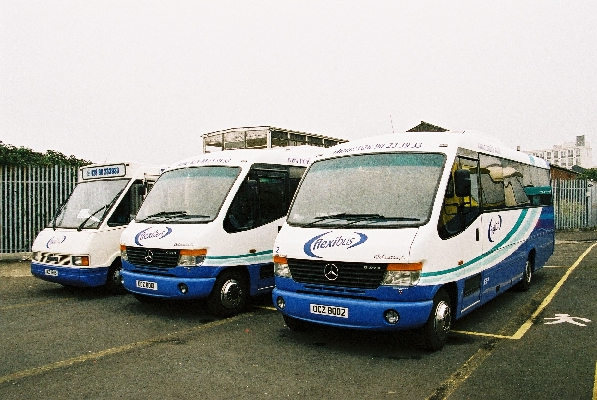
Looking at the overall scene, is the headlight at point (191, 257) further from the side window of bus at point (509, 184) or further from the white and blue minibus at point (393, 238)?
Answer: the side window of bus at point (509, 184)

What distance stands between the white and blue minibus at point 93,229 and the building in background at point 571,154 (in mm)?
133420

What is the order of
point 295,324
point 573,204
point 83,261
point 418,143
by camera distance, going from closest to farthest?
point 418,143 → point 295,324 → point 83,261 → point 573,204

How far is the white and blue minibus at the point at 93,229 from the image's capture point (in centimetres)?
941

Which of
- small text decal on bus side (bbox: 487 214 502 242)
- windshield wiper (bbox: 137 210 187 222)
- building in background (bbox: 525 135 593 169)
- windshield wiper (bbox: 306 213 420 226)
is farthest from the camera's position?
building in background (bbox: 525 135 593 169)

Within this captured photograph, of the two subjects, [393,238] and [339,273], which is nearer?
[393,238]

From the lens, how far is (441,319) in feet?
19.8

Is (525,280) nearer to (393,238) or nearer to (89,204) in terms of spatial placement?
(393,238)

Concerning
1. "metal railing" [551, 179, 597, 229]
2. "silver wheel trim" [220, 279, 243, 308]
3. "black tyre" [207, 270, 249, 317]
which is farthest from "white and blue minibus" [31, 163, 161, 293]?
"metal railing" [551, 179, 597, 229]

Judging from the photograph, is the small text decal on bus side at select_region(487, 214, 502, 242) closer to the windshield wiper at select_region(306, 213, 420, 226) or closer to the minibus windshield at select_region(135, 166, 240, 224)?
the windshield wiper at select_region(306, 213, 420, 226)

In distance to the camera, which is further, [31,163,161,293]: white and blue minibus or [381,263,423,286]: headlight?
[31,163,161,293]: white and blue minibus

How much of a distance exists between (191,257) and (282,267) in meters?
1.72

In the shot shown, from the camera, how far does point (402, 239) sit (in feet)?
18.8

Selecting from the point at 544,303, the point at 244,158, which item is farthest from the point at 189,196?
the point at 544,303

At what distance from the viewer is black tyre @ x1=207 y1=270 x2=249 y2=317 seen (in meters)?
7.80
